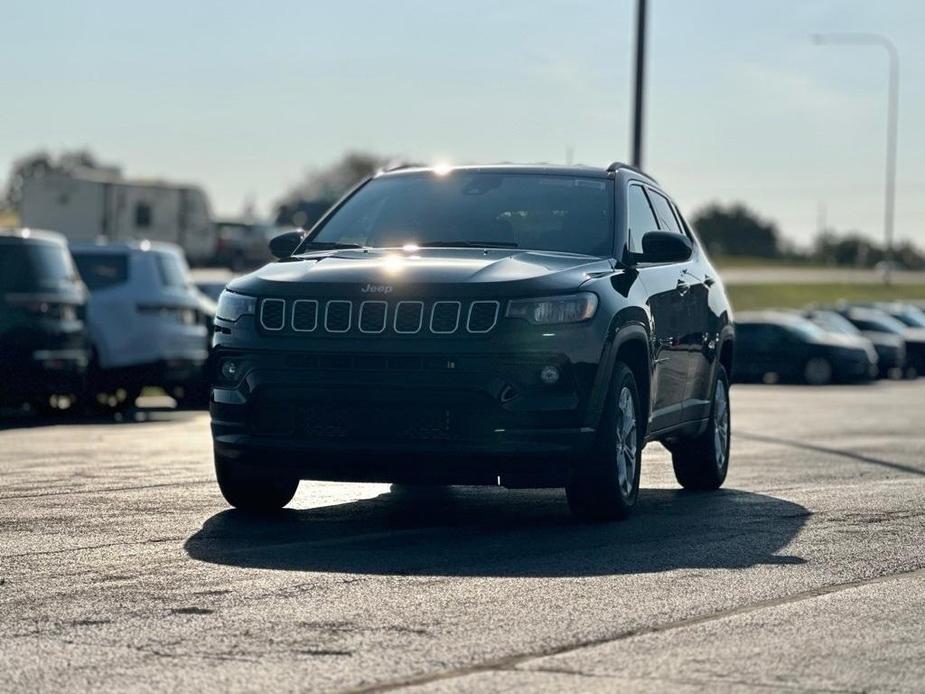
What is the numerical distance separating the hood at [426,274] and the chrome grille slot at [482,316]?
0.06 m

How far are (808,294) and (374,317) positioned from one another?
76298 mm

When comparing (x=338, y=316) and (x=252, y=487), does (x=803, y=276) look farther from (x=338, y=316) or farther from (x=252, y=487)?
(x=338, y=316)

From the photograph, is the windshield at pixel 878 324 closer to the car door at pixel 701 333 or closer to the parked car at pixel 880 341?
the parked car at pixel 880 341

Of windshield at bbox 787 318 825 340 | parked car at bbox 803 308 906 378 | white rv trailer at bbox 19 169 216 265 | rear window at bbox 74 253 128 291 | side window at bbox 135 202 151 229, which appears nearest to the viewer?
rear window at bbox 74 253 128 291

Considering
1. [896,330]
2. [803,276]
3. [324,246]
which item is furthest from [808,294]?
[324,246]

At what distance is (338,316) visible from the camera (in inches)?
358

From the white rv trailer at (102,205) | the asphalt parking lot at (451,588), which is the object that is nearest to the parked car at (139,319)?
the asphalt parking lot at (451,588)

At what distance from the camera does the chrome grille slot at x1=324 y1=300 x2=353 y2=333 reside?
907 centimetres

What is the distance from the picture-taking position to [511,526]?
9570mm

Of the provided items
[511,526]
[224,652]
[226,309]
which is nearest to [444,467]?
[511,526]

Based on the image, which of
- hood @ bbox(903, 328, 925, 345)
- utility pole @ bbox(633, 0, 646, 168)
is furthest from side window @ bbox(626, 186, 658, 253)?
hood @ bbox(903, 328, 925, 345)

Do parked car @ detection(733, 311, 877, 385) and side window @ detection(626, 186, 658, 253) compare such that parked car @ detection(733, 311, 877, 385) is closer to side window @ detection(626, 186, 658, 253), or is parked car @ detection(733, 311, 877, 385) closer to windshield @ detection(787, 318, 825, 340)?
windshield @ detection(787, 318, 825, 340)

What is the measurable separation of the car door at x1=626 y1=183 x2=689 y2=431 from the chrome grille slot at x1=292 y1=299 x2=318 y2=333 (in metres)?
1.89

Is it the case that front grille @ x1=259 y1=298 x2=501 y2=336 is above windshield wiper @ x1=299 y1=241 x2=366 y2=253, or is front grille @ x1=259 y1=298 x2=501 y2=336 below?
below
